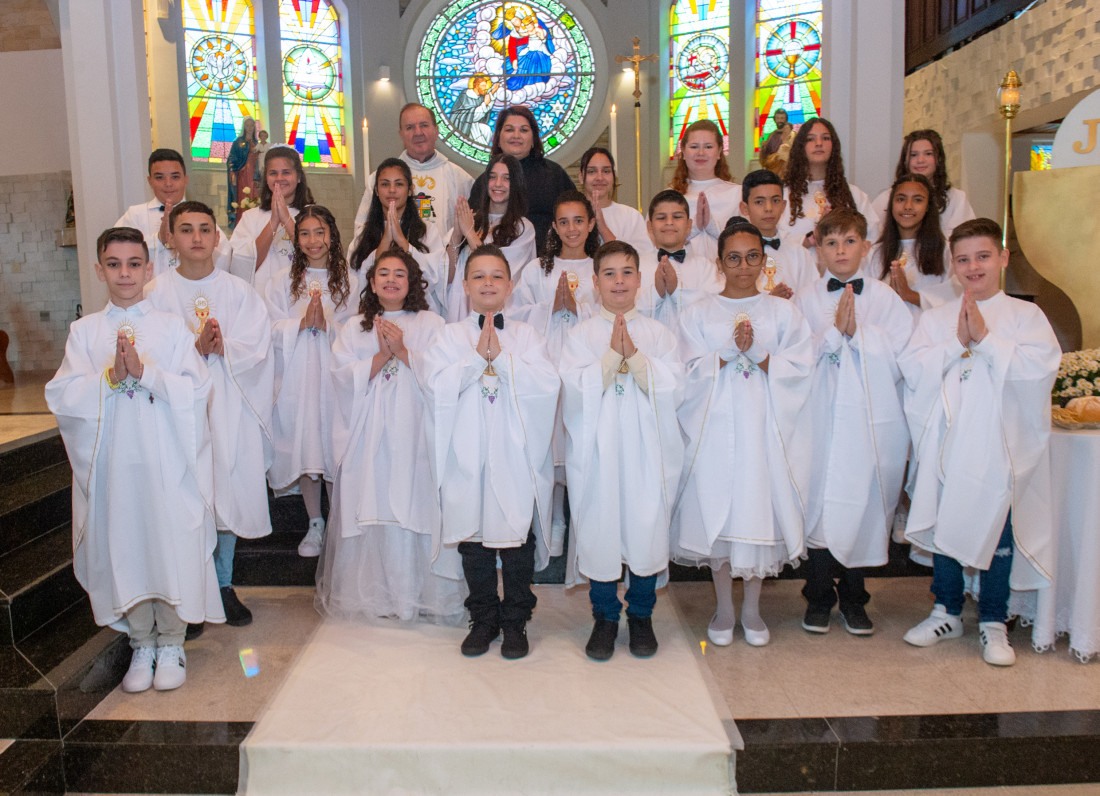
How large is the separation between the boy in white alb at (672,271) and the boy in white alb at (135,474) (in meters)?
2.28

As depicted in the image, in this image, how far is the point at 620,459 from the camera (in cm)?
381

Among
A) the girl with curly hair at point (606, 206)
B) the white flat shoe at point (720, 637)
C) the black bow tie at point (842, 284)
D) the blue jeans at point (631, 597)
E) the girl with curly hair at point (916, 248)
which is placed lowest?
the white flat shoe at point (720, 637)

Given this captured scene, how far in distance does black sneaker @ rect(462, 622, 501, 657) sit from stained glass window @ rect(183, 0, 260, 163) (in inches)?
423

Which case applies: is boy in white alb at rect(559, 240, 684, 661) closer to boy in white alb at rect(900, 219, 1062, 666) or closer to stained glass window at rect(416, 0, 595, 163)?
boy in white alb at rect(900, 219, 1062, 666)

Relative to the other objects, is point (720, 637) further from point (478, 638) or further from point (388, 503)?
point (388, 503)

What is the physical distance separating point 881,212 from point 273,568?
3.99 metres

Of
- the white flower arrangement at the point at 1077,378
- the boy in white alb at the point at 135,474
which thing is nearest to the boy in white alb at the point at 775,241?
the white flower arrangement at the point at 1077,378

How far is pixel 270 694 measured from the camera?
11.6 feet

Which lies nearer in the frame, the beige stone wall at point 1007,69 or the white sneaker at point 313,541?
the white sneaker at point 313,541

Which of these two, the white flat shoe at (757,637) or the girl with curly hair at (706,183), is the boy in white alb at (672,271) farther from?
the white flat shoe at (757,637)

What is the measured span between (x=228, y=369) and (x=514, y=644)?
183 centimetres

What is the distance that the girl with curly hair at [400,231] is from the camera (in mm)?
5125

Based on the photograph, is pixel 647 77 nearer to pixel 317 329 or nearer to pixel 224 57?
pixel 224 57

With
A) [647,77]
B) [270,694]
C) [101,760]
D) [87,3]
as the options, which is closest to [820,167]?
[270,694]
